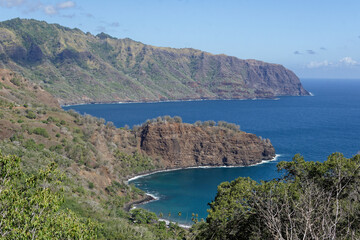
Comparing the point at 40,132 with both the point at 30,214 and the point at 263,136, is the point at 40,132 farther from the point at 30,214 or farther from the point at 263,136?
the point at 263,136

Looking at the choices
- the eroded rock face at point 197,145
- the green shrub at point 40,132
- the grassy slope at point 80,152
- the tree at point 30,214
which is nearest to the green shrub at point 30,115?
the grassy slope at point 80,152

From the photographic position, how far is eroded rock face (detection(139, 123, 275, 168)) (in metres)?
99.1

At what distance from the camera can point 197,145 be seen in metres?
101

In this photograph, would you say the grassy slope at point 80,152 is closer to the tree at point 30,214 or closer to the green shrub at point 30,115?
the green shrub at point 30,115

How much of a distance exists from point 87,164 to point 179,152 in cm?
3807

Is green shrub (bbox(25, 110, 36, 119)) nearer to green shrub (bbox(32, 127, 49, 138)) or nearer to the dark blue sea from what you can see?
green shrub (bbox(32, 127, 49, 138))

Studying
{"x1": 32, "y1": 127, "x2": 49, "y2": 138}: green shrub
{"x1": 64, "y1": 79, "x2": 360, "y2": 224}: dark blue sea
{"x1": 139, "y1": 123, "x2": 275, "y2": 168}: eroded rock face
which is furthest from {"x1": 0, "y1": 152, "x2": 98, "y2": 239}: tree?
{"x1": 139, "y1": 123, "x2": 275, "y2": 168}: eroded rock face

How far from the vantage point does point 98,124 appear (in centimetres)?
9588

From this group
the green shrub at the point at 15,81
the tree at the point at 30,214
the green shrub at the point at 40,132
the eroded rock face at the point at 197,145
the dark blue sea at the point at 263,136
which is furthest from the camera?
the eroded rock face at the point at 197,145

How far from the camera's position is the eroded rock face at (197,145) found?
9906cm

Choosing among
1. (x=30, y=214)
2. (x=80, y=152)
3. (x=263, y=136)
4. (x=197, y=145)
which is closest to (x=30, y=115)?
(x=80, y=152)

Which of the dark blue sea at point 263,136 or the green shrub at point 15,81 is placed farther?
the green shrub at point 15,81

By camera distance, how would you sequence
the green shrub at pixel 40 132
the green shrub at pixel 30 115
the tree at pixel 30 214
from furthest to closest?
the green shrub at pixel 30 115
the green shrub at pixel 40 132
the tree at pixel 30 214

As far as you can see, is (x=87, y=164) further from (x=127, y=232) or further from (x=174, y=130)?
(x=174, y=130)
